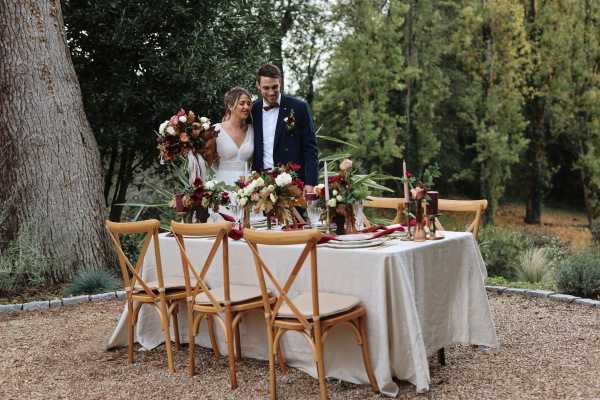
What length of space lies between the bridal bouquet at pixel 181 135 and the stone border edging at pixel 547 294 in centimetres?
385

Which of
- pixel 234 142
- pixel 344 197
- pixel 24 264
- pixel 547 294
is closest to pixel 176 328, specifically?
pixel 234 142

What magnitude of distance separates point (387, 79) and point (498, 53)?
122 inches

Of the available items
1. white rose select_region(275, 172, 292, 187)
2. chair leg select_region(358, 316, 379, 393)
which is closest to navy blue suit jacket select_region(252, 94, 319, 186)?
white rose select_region(275, 172, 292, 187)

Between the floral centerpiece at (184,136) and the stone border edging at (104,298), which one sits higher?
the floral centerpiece at (184,136)

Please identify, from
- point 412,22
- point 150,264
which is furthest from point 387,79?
point 150,264

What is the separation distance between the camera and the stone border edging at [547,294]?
650cm

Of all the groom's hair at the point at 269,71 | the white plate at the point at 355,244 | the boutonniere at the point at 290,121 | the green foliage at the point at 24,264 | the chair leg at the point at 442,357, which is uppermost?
the groom's hair at the point at 269,71

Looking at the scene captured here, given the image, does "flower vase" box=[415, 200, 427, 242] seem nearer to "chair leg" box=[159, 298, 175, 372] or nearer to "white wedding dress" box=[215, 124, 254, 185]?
"white wedding dress" box=[215, 124, 254, 185]

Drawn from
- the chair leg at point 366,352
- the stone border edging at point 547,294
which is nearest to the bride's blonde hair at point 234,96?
the chair leg at point 366,352

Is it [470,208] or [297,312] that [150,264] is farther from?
[470,208]

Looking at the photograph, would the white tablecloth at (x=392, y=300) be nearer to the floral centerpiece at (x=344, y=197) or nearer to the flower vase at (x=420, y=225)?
the flower vase at (x=420, y=225)

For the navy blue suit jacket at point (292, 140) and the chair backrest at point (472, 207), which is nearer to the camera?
the chair backrest at point (472, 207)

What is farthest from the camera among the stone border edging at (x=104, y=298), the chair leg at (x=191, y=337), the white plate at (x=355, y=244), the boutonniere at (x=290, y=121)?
the stone border edging at (x=104, y=298)

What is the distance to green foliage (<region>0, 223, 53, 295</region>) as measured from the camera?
750 cm
